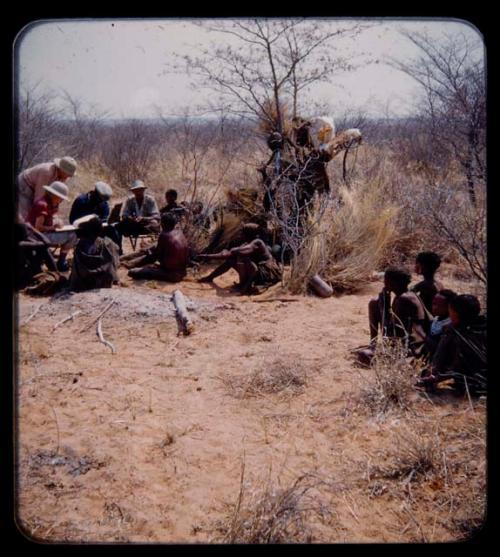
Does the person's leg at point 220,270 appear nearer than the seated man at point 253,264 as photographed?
No

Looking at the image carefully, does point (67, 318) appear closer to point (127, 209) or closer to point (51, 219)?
point (51, 219)

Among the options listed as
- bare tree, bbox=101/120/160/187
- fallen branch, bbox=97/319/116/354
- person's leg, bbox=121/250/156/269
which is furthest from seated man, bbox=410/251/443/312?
bare tree, bbox=101/120/160/187

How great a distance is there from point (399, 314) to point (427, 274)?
20.2 inches

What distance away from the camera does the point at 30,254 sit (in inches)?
258

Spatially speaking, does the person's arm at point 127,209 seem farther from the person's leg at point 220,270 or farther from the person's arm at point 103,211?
the person's leg at point 220,270

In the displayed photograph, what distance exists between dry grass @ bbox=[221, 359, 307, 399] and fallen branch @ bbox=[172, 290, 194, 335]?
104 centimetres

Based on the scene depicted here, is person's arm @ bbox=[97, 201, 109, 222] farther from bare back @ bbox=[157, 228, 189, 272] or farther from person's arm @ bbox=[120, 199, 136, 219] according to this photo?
bare back @ bbox=[157, 228, 189, 272]

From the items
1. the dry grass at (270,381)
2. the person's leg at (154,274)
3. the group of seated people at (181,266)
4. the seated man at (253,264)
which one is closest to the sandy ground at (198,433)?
the dry grass at (270,381)

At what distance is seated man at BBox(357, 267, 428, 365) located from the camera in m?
4.24

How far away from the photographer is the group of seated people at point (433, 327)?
370 cm

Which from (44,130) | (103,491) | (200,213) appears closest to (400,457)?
(103,491)

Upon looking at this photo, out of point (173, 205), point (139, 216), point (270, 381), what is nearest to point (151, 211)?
point (139, 216)

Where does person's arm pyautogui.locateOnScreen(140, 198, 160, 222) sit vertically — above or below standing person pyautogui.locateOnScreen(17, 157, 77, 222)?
below

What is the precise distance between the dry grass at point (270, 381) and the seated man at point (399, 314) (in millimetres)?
619
